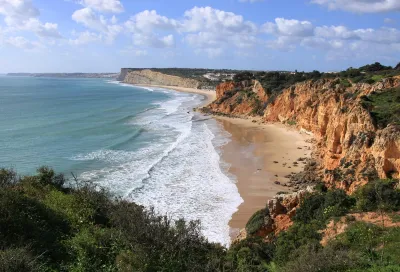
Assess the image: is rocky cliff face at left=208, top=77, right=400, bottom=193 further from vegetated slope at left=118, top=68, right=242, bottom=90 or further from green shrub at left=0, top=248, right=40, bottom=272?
vegetated slope at left=118, top=68, right=242, bottom=90

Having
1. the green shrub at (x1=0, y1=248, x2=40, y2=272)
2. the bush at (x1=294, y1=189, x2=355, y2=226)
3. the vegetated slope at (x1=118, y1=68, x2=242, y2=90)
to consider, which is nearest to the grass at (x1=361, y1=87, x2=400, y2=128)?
the bush at (x1=294, y1=189, x2=355, y2=226)

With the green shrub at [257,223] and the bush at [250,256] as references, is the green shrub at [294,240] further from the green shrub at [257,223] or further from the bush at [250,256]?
the green shrub at [257,223]

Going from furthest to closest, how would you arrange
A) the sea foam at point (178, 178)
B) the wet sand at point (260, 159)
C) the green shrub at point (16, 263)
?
the wet sand at point (260, 159) → the sea foam at point (178, 178) → the green shrub at point (16, 263)

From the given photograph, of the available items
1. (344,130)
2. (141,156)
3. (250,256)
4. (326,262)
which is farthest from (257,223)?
(141,156)

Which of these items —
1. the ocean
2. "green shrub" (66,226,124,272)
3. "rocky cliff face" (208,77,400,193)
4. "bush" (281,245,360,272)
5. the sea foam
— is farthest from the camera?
the ocean

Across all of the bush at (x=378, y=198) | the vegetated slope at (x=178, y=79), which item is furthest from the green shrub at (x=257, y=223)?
the vegetated slope at (x=178, y=79)

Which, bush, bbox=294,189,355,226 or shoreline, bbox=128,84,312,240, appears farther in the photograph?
shoreline, bbox=128,84,312,240
